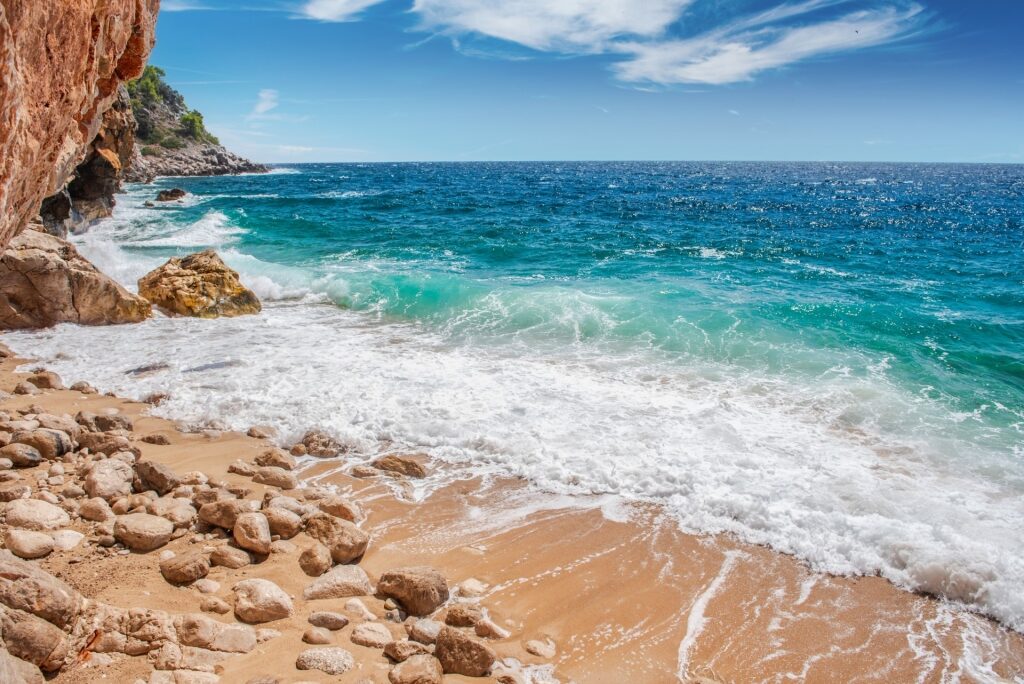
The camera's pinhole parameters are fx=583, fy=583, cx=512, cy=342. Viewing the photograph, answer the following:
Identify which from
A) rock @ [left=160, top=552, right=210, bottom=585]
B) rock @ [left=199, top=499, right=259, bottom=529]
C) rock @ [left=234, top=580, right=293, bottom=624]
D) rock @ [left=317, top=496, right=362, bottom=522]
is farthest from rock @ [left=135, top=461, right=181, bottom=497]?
rock @ [left=234, top=580, right=293, bottom=624]

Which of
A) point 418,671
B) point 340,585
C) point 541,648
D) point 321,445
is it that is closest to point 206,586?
point 340,585

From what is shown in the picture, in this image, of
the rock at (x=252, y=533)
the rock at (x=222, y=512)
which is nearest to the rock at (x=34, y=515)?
the rock at (x=222, y=512)

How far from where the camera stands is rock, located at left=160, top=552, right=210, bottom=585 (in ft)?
14.7

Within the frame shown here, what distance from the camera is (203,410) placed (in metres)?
8.28

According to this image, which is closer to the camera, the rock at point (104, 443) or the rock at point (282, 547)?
the rock at point (282, 547)

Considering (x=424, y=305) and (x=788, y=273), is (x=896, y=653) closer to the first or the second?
(x=424, y=305)

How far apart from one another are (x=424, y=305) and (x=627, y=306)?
Answer: 537 centimetres

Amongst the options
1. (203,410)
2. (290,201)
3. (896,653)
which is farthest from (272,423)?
(290,201)

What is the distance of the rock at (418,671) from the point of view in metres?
3.68

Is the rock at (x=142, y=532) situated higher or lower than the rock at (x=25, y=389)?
lower

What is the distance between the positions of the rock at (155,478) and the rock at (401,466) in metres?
2.13

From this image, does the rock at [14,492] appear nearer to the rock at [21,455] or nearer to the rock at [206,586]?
the rock at [21,455]

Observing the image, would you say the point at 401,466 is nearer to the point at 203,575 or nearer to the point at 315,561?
the point at 315,561

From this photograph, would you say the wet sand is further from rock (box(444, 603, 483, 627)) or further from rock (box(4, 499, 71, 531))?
rock (box(4, 499, 71, 531))
